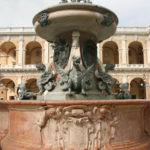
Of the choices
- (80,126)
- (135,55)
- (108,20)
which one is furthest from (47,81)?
(135,55)

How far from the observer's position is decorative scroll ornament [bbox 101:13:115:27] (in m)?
4.44

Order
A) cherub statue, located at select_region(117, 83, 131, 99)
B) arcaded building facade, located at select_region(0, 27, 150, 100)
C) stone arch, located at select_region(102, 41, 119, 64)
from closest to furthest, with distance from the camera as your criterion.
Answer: cherub statue, located at select_region(117, 83, 131, 99) → arcaded building facade, located at select_region(0, 27, 150, 100) → stone arch, located at select_region(102, 41, 119, 64)

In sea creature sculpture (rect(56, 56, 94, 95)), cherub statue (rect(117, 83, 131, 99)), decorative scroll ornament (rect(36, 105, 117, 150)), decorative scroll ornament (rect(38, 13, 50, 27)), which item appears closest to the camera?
decorative scroll ornament (rect(36, 105, 117, 150))

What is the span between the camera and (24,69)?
83.4ft

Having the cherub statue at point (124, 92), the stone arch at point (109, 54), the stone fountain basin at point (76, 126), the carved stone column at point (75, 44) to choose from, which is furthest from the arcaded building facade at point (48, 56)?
the stone fountain basin at point (76, 126)

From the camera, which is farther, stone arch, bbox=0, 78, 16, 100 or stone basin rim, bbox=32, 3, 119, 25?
stone arch, bbox=0, 78, 16, 100

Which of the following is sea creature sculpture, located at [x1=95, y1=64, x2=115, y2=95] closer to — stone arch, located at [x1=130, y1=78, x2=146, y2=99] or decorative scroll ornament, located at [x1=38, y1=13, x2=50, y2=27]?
decorative scroll ornament, located at [x1=38, y1=13, x2=50, y2=27]

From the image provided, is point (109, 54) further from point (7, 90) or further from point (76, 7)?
point (76, 7)

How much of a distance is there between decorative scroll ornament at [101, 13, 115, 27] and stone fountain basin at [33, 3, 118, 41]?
8 cm

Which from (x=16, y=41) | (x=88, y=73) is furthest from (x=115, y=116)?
(x=16, y=41)

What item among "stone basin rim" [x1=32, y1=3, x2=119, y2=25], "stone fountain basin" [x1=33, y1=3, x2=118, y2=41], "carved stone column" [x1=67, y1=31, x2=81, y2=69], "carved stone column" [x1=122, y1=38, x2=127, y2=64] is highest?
"carved stone column" [x1=122, y1=38, x2=127, y2=64]

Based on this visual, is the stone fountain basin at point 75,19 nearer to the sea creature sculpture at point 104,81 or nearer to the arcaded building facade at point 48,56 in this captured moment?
the sea creature sculpture at point 104,81

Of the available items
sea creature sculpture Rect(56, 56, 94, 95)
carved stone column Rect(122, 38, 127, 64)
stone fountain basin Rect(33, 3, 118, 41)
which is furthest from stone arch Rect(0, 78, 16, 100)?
sea creature sculpture Rect(56, 56, 94, 95)

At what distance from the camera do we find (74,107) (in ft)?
9.35
